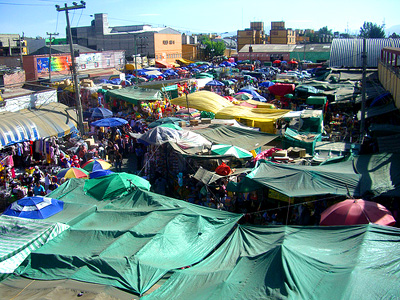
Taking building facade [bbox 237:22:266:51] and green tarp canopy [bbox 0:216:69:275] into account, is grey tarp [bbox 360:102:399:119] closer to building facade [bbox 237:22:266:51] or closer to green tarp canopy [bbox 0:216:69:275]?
green tarp canopy [bbox 0:216:69:275]

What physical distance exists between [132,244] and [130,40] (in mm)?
55752

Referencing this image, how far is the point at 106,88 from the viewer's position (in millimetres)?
24719

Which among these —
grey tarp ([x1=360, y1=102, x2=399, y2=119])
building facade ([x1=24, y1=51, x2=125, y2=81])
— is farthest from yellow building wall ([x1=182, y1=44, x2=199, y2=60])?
grey tarp ([x1=360, y1=102, x2=399, y2=119])

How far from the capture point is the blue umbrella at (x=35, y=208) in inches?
345

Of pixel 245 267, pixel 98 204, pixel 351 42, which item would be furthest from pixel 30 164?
pixel 351 42

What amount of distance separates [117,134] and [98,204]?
882 cm

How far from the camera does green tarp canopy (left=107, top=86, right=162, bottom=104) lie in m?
20.3

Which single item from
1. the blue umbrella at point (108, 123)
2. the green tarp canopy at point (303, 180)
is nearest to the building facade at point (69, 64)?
the blue umbrella at point (108, 123)

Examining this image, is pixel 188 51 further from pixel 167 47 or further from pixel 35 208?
pixel 35 208

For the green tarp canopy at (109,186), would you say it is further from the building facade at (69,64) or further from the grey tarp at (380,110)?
the building facade at (69,64)

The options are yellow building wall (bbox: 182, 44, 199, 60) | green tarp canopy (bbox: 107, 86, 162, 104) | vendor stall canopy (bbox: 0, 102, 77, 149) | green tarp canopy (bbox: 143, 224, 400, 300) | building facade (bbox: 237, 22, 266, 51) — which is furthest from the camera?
building facade (bbox: 237, 22, 266, 51)

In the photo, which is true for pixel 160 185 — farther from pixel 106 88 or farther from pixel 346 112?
pixel 346 112

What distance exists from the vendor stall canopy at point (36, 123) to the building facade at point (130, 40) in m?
39.0

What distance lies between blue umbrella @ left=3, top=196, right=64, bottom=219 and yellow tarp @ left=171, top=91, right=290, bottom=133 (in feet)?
34.7
